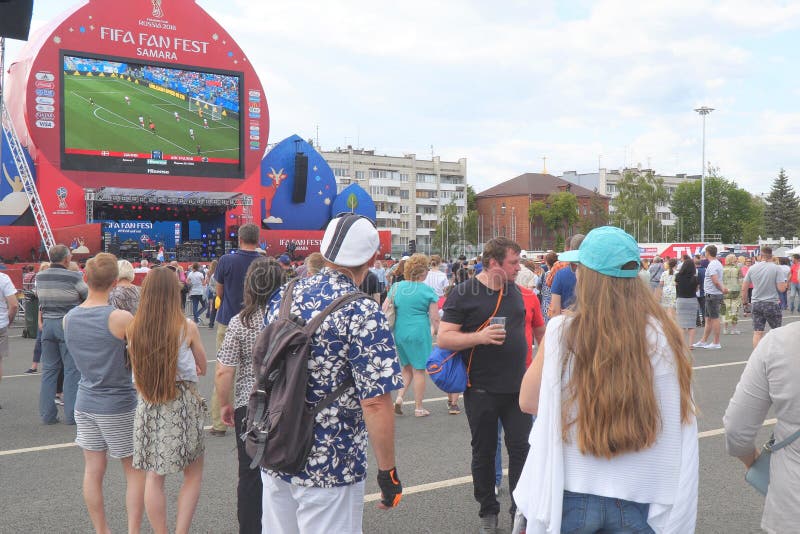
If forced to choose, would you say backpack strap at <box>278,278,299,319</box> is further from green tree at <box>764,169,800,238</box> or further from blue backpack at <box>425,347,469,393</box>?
green tree at <box>764,169,800,238</box>

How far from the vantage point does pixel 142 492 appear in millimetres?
4227

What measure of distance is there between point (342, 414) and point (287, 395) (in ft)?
0.76

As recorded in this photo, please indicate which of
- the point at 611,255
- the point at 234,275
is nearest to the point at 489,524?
the point at 611,255

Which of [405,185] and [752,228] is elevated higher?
[405,185]

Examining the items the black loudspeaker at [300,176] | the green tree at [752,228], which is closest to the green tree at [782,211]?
the green tree at [752,228]

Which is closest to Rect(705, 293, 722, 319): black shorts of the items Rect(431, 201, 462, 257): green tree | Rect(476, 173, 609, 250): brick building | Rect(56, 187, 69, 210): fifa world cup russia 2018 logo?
Rect(56, 187, 69, 210): fifa world cup russia 2018 logo

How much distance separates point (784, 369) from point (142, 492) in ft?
11.5

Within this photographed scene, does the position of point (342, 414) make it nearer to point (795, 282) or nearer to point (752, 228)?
point (795, 282)

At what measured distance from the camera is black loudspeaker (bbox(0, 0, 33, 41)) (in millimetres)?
3271

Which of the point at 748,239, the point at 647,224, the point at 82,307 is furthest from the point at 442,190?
the point at 82,307

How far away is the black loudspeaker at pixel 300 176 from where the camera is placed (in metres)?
37.6

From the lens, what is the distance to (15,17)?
3.35 meters

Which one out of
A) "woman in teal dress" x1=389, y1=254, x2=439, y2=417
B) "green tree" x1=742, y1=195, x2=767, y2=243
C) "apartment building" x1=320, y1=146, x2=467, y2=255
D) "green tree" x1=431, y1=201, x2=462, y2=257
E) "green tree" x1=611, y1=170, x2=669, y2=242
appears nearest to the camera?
"woman in teal dress" x1=389, y1=254, x2=439, y2=417

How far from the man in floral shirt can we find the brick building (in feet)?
302
